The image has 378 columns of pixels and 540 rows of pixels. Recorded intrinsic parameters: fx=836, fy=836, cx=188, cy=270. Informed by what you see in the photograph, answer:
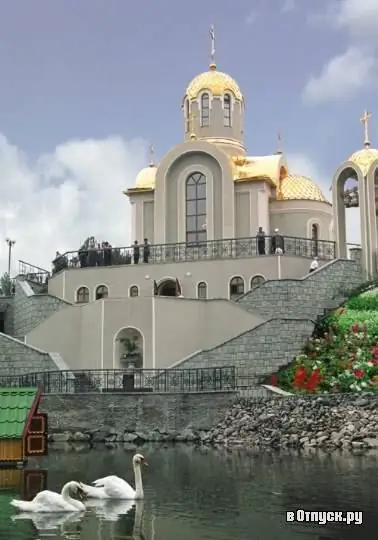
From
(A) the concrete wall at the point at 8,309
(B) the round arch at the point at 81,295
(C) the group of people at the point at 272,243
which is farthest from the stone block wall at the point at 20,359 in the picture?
(C) the group of people at the point at 272,243

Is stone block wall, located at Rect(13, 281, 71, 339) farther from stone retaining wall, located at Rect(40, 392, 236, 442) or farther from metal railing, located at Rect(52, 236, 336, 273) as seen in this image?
stone retaining wall, located at Rect(40, 392, 236, 442)

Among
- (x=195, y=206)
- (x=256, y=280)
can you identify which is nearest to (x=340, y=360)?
(x=256, y=280)

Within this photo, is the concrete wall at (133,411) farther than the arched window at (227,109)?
No

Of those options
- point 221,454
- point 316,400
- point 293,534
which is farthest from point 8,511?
point 316,400

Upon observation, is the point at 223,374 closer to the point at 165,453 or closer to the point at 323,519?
the point at 165,453

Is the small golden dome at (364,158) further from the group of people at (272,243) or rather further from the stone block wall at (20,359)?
the stone block wall at (20,359)

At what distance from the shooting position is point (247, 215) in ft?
131

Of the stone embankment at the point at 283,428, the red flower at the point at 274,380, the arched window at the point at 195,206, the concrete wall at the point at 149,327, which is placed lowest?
the stone embankment at the point at 283,428

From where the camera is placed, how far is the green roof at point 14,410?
1811 cm

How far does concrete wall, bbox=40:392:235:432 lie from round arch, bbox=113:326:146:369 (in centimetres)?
510

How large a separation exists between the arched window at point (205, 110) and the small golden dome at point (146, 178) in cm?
353

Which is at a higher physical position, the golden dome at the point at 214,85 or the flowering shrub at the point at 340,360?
the golden dome at the point at 214,85

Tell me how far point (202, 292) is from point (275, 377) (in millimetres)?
8013

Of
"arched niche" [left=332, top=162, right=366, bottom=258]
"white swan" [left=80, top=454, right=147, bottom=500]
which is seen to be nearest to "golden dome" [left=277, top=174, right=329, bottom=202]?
"arched niche" [left=332, top=162, right=366, bottom=258]
